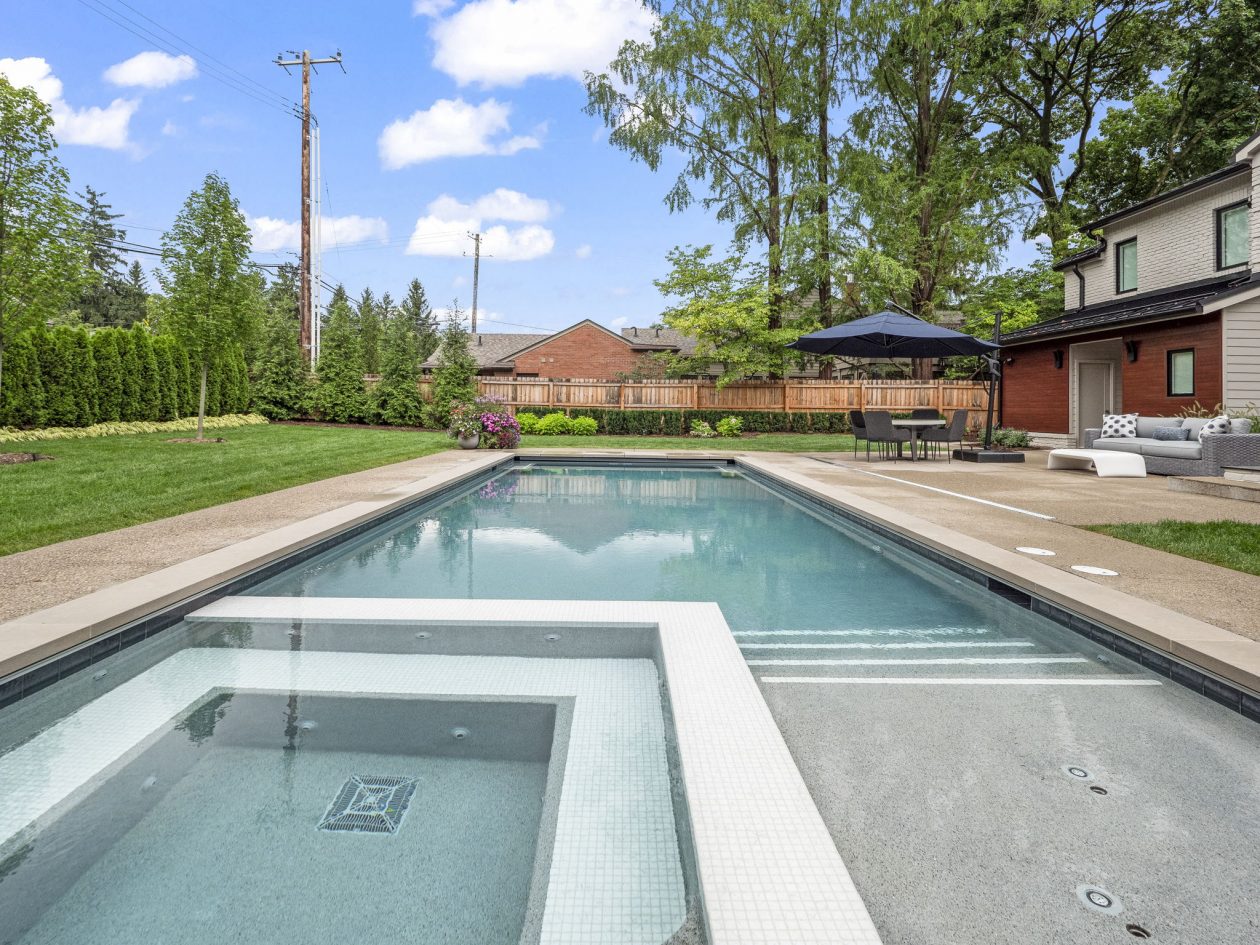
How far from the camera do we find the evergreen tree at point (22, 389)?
37.8 ft

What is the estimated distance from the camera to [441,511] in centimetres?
748

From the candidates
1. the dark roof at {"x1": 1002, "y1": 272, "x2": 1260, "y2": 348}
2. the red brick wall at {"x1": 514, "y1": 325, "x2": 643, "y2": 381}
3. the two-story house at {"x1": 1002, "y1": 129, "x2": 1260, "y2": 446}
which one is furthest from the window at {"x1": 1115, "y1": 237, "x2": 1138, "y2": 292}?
the red brick wall at {"x1": 514, "y1": 325, "x2": 643, "y2": 381}

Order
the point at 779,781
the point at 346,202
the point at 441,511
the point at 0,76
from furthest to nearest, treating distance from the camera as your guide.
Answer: the point at 346,202 < the point at 0,76 < the point at 441,511 < the point at 779,781

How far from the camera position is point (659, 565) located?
16.6 ft

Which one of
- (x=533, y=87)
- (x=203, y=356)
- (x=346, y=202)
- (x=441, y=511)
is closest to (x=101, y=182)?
(x=346, y=202)

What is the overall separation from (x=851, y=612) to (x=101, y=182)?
5630cm

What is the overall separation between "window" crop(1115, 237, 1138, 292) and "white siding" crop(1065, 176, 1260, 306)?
95mm

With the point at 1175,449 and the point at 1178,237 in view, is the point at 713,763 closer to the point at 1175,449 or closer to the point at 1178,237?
the point at 1175,449

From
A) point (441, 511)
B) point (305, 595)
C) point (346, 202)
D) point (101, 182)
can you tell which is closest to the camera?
point (305, 595)

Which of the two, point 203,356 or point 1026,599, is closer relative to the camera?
point 1026,599

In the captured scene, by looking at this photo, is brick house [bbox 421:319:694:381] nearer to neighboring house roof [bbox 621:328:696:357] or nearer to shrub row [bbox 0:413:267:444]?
neighboring house roof [bbox 621:328:696:357]

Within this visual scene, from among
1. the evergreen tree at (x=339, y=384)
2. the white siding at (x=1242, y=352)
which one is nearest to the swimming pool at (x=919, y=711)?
the white siding at (x=1242, y=352)

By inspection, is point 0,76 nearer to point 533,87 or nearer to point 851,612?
point 851,612

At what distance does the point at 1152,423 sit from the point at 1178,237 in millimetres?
4724
